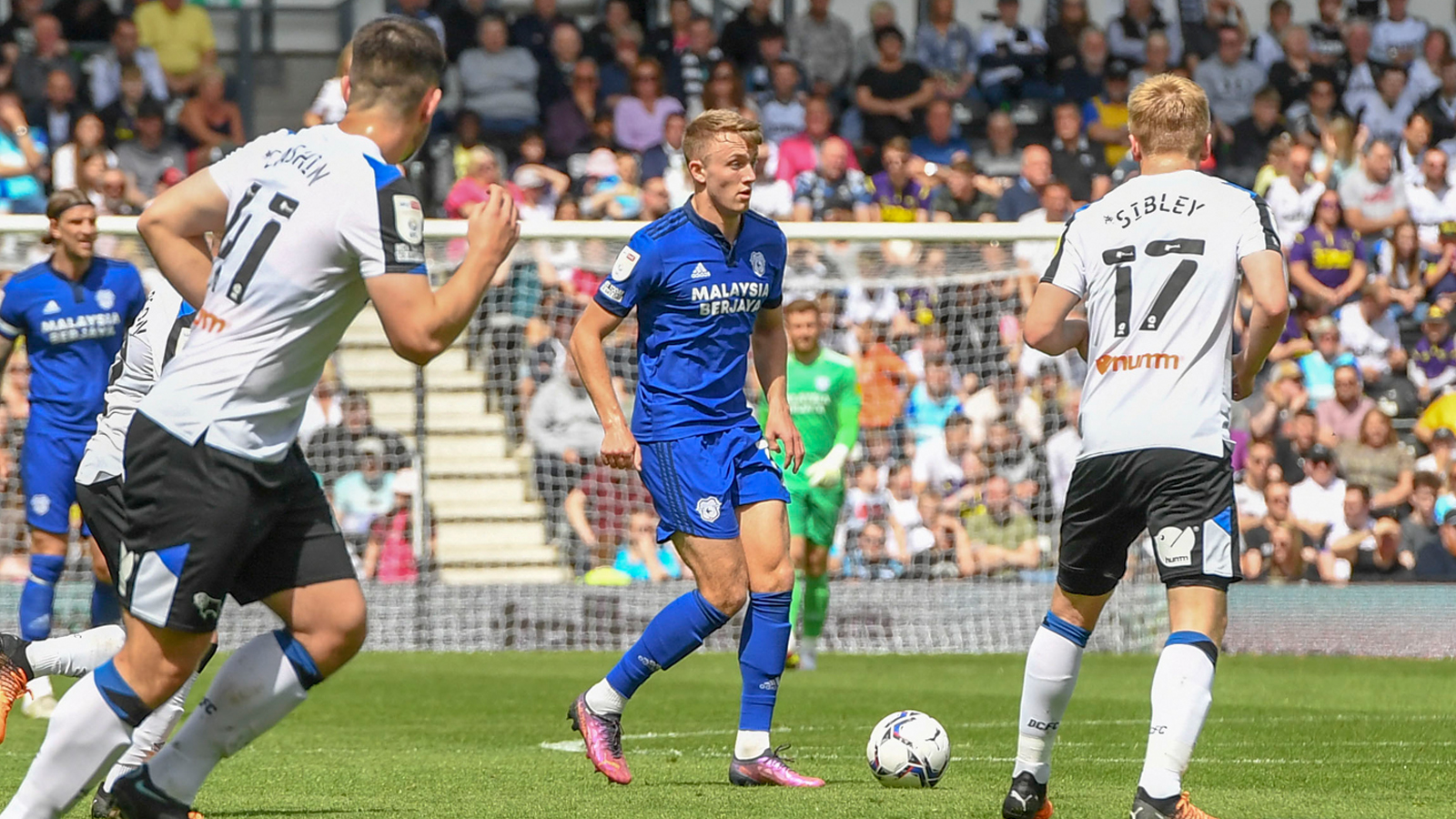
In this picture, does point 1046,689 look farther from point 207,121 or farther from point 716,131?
point 207,121

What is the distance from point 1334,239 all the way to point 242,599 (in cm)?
1566

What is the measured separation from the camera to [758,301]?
7727 millimetres

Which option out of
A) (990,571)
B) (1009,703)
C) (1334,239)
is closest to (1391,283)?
(1334,239)

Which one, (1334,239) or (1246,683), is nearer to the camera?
(1246,683)

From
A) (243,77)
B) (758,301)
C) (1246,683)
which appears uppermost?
(243,77)

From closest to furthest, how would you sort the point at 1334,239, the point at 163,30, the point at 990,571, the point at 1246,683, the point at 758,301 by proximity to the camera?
the point at 758,301 < the point at 1246,683 < the point at 990,571 < the point at 1334,239 < the point at 163,30

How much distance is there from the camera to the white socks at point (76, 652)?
7.47 m

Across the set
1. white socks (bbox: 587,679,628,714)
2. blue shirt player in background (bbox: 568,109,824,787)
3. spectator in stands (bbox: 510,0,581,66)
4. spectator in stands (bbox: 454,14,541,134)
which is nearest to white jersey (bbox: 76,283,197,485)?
blue shirt player in background (bbox: 568,109,824,787)

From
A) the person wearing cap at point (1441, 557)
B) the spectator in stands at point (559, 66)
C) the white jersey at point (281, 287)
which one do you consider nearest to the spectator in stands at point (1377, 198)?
the person wearing cap at point (1441, 557)

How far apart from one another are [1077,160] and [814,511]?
7207mm

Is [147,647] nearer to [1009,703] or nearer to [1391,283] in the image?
[1009,703]

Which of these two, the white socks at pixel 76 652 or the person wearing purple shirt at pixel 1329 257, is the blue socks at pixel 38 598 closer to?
the white socks at pixel 76 652

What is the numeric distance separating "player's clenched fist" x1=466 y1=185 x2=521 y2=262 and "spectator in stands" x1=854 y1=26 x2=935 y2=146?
52.8ft

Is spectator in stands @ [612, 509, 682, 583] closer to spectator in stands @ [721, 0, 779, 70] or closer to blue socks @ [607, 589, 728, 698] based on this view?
spectator in stands @ [721, 0, 779, 70]
